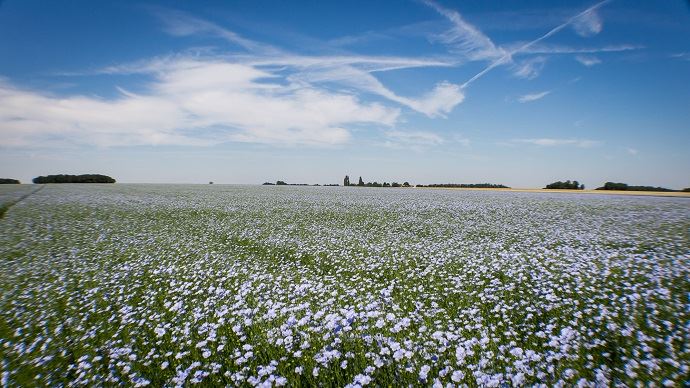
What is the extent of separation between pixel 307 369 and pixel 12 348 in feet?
22.6

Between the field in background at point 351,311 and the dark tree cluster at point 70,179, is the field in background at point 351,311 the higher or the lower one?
the lower one

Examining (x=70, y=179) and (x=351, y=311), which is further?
(x=70, y=179)

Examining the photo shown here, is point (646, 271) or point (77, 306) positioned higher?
point (646, 271)

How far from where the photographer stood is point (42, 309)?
956cm

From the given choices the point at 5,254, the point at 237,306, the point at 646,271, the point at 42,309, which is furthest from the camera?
the point at 5,254

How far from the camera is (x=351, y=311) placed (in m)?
8.09

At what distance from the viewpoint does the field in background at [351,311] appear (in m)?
6.00

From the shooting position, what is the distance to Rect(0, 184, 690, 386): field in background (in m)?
6.00

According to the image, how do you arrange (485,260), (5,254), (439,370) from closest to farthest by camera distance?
(439,370), (485,260), (5,254)

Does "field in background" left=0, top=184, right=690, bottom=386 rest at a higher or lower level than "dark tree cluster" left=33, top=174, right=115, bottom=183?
lower

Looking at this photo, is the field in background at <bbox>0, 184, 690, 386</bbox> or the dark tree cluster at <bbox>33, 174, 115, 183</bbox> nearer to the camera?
the field in background at <bbox>0, 184, 690, 386</bbox>

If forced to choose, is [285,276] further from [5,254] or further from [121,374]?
[5,254]

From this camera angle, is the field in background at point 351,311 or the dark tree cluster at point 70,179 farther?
the dark tree cluster at point 70,179

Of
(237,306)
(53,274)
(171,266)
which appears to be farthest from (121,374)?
(53,274)
